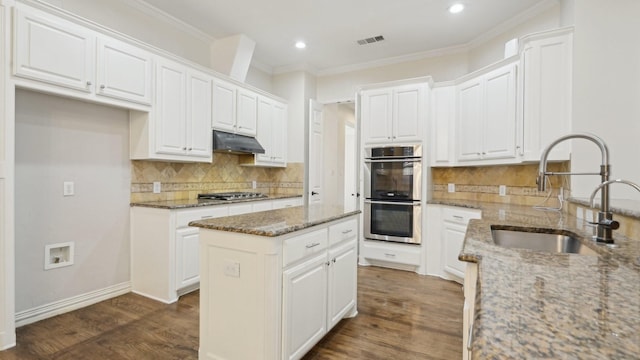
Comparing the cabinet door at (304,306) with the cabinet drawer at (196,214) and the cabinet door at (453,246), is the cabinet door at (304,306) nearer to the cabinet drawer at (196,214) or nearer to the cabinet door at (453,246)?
the cabinet drawer at (196,214)

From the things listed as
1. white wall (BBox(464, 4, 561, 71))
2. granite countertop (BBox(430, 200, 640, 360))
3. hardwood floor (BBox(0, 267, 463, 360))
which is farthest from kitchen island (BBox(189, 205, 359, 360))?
white wall (BBox(464, 4, 561, 71))

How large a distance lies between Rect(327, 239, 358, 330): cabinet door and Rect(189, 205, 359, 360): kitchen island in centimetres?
12

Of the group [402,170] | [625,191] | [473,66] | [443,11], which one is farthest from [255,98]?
[625,191]

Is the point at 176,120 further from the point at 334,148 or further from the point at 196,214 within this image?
the point at 334,148

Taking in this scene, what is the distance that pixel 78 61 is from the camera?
2.40 metres

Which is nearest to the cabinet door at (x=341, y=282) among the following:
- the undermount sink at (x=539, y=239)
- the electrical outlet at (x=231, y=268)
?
the electrical outlet at (x=231, y=268)

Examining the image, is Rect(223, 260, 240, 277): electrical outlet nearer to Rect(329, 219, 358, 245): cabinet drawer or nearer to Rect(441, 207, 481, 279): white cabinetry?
Rect(329, 219, 358, 245): cabinet drawer

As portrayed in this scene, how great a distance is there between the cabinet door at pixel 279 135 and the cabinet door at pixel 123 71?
2.02 metres

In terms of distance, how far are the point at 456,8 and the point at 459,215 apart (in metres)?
2.21

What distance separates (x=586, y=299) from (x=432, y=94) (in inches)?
140

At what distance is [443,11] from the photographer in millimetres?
3307

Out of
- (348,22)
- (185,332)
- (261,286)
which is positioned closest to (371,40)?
(348,22)

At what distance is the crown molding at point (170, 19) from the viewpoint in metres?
3.14

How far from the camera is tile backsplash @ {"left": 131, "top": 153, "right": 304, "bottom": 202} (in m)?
3.27
